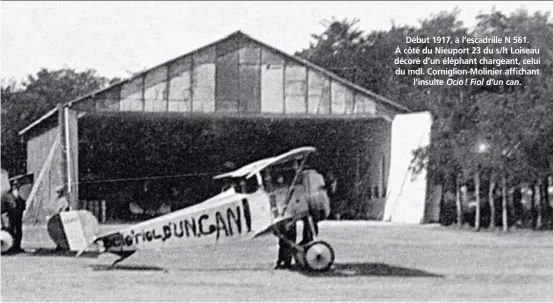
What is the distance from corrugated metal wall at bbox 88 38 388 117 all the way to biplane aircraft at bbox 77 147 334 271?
48.3 feet

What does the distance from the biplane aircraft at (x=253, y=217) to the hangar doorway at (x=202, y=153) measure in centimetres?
1507

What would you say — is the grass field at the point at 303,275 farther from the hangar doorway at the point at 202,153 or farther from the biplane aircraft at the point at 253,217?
the hangar doorway at the point at 202,153

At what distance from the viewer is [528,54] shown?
15.1 metres

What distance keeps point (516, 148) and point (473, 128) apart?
1227mm

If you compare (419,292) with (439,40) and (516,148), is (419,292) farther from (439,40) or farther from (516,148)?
(516,148)

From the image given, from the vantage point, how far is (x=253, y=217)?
15.3m

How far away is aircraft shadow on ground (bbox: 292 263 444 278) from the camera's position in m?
15.0

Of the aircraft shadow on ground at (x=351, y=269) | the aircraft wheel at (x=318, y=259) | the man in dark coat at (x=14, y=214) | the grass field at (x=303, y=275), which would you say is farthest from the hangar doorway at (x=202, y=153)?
the aircraft wheel at (x=318, y=259)

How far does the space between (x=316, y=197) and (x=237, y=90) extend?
15399 millimetres

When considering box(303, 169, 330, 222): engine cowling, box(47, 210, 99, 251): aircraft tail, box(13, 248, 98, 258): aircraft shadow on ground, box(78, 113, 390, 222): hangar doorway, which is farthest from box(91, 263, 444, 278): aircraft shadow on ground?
box(78, 113, 390, 222): hangar doorway

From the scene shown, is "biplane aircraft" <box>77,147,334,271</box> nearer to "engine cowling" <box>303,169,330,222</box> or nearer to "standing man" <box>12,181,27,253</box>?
"engine cowling" <box>303,169,330,222</box>

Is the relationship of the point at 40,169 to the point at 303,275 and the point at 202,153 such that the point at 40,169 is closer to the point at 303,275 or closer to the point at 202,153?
the point at 202,153

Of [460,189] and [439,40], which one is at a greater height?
[439,40]

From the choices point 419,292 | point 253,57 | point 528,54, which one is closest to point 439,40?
point 528,54
